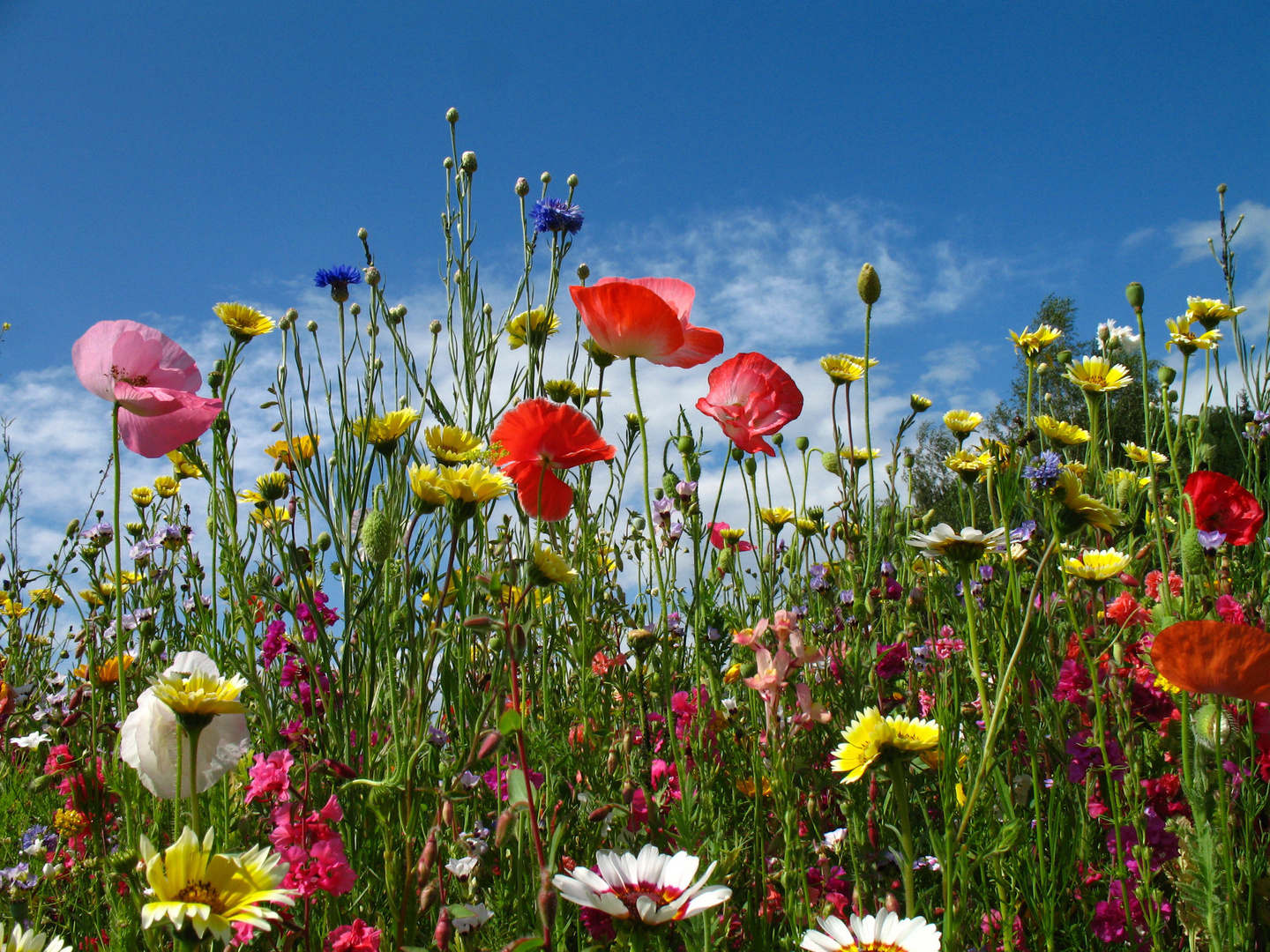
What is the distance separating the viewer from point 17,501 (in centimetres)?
392

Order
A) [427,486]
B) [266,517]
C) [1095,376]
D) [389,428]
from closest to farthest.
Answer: [427,486], [389,428], [266,517], [1095,376]

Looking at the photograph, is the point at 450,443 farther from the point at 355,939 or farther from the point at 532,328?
the point at 355,939

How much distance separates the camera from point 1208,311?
2.32 meters

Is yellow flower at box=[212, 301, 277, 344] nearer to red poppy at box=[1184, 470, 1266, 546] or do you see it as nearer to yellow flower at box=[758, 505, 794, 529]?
yellow flower at box=[758, 505, 794, 529]

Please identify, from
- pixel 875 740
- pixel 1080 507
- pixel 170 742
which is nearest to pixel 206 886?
pixel 170 742

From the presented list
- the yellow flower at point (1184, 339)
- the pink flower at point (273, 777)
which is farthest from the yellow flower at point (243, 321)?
the yellow flower at point (1184, 339)

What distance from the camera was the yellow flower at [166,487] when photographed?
3.43m

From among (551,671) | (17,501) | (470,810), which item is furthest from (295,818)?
(17,501)

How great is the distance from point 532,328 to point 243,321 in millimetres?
668

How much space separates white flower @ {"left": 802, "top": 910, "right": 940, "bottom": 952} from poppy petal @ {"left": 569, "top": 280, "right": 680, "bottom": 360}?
2.86ft

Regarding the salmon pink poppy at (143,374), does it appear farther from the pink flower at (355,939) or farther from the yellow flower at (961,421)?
the yellow flower at (961,421)

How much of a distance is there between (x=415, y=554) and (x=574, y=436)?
44cm

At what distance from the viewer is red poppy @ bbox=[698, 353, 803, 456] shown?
1.48m

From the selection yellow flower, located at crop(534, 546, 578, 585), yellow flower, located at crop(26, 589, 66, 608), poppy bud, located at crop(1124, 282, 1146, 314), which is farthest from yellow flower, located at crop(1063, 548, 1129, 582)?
yellow flower, located at crop(26, 589, 66, 608)
